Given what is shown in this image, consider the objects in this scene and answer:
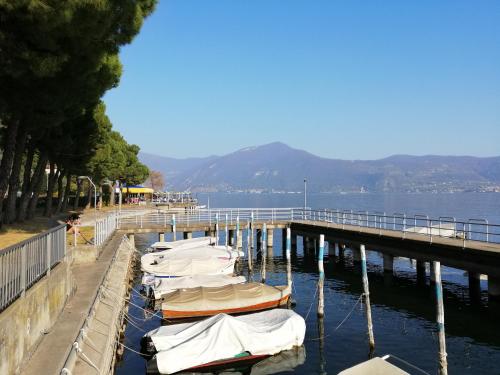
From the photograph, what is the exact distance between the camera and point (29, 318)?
39.6 ft

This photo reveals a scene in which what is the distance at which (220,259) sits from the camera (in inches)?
1316

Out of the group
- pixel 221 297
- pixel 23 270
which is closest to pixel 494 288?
pixel 221 297

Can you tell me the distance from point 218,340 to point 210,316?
6.14 metres

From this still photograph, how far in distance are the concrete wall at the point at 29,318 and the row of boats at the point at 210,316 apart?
13.4 ft

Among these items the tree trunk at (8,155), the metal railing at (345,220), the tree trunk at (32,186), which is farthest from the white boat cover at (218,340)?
the tree trunk at (32,186)

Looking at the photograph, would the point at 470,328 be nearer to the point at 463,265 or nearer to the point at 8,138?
the point at 463,265

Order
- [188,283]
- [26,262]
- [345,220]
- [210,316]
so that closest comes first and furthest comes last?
[26,262]
[210,316]
[188,283]
[345,220]

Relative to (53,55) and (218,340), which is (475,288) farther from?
(53,55)

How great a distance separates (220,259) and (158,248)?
10.6 metres

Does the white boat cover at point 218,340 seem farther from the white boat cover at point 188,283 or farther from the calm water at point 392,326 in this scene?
the white boat cover at point 188,283

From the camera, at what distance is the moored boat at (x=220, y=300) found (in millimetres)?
22844

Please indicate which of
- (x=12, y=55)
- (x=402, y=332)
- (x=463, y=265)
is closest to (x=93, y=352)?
(x=12, y=55)

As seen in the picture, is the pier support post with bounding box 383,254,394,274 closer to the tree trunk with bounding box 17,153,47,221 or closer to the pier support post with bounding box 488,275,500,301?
the pier support post with bounding box 488,275,500,301

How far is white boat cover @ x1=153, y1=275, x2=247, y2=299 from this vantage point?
2688 cm
